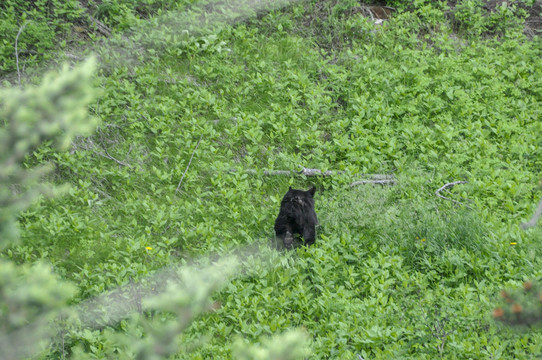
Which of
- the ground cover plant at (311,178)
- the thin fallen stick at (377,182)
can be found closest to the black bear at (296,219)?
the ground cover plant at (311,178)

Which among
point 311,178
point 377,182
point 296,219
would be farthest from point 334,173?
point 296,219

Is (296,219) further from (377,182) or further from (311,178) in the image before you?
(377,182)

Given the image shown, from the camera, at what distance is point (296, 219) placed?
6.07 m

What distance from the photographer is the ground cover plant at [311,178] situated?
16.3 ft

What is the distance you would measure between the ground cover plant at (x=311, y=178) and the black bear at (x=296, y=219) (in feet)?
0.71

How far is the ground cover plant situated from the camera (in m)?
4.97

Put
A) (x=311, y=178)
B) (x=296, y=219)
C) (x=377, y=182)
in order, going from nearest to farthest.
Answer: (x=296, y=219)
(x=377, y=182)
(x=311, y=178)

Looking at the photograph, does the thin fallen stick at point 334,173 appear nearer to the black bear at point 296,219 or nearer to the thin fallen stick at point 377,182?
the thin fallen stick at point 377,182

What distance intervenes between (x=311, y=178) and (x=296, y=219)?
5.50 ft

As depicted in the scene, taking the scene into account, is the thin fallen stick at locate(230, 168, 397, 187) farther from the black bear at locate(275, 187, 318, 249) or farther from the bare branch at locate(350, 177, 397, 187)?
the black bear at locate(275, 187, 318, 249)

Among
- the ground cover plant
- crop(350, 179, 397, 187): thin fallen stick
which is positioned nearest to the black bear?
the ground cover plant

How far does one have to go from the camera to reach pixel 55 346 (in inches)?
194

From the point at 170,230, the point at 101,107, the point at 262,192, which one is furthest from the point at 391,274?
the point at 101,107

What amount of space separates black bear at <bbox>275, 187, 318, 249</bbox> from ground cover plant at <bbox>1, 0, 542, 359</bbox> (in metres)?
0.22
